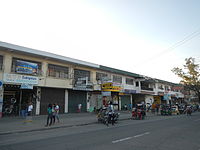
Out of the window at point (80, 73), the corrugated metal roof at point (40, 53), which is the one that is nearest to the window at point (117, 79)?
the window at point (80, 73)

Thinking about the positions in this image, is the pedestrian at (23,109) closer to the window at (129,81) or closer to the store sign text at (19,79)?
the store sign text at (19,79)

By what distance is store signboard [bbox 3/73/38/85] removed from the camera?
1601 centimetres

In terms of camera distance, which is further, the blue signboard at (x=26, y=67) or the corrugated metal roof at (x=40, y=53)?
the blue signboard at (x=26, y=67)

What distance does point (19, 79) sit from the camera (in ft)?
54.5

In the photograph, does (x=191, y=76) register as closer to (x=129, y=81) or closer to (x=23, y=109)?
(x=129, y=81)

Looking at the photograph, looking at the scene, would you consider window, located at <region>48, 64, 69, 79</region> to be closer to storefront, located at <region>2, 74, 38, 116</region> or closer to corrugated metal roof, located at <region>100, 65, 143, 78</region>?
storefront, located at <region>2, 74, 38, 116</region>

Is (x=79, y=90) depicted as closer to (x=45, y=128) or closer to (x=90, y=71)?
(x=90, y=71)

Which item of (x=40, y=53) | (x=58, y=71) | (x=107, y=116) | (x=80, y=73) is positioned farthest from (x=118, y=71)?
(x=107, y=116)

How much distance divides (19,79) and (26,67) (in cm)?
162

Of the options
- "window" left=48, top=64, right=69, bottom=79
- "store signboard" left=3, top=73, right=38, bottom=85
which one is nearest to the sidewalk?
"store signboard" left=3, top=73, right=38, bottom=85

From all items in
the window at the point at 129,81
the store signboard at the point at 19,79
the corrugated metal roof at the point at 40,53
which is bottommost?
the store signboard at the point at 19,79

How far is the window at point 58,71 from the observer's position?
20016mm

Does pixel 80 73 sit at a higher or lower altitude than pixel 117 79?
higher

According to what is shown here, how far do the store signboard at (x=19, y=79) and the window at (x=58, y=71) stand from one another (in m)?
2.55
